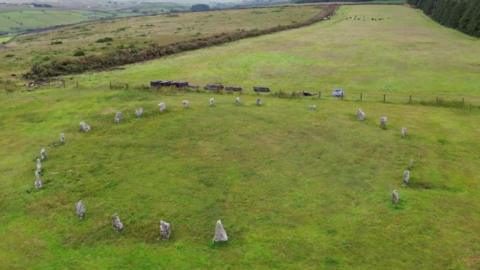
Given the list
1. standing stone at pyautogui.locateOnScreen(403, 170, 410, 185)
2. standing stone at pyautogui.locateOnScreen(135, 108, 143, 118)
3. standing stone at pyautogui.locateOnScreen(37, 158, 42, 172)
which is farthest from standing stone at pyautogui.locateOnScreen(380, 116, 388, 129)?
standing stone at pyautogui.locateOnScreen(37, 158, 42, 172)

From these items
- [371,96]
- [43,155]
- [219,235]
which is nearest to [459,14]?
[371,96]

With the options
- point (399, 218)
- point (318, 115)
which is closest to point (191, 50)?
point (318, 115)

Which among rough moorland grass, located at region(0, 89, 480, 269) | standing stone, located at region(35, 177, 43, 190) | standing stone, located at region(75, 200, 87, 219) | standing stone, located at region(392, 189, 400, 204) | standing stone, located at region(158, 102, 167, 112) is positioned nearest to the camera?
rough moorland grass, located at region(0, 89, 480, 269)

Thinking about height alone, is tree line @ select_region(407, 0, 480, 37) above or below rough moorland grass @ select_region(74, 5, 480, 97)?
above

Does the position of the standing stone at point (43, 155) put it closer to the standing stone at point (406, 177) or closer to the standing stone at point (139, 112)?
the standing stone at point (139, 112)

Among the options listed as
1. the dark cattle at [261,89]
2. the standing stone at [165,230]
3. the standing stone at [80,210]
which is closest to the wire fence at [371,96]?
the dark cattle at [261,89]

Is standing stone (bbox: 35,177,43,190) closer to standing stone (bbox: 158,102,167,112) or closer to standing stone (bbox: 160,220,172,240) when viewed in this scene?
standing stone (bbox: 160,220,172,240)
